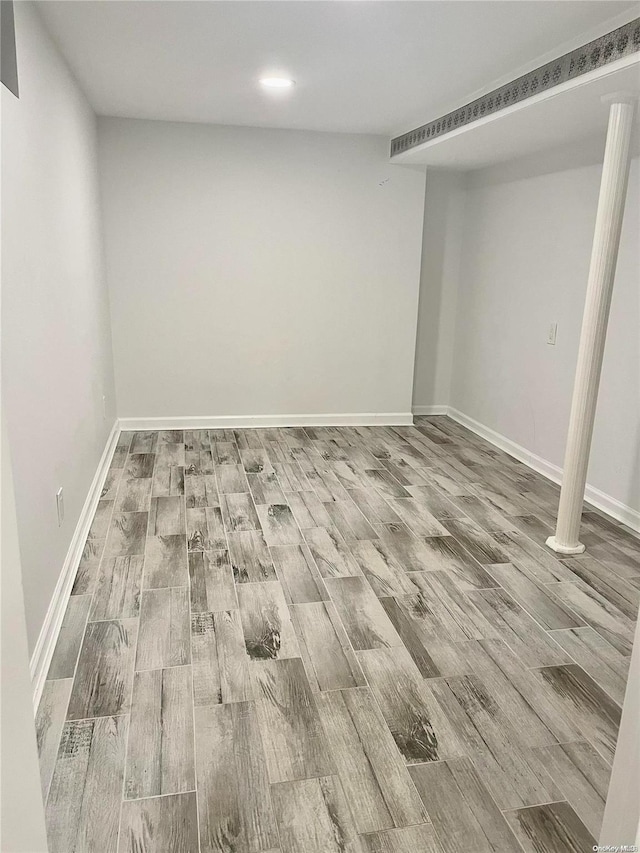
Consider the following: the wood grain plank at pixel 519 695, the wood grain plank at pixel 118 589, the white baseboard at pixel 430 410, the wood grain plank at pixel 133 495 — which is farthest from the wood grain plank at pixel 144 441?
the wood grain plank at pixel 519 695

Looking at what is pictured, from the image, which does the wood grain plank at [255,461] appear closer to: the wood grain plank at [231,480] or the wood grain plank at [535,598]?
the wood grain plank at [231,480]

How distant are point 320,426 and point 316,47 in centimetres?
306

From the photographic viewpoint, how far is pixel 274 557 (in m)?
3.06

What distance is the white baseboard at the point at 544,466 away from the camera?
3559 mm

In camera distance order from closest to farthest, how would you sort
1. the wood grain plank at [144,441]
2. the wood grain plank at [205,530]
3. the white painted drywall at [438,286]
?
the wood grain plank at [205,530] < the wood grain plank at [144,441] < the white painted drywall at [438,286]

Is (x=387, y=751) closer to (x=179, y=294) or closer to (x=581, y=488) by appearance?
(x=581, y=488)

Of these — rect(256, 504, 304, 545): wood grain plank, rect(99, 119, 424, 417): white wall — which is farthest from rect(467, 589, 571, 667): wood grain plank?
rect(99, 119, 424, 417): white wall

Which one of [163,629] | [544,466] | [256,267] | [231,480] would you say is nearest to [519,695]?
[163,629]

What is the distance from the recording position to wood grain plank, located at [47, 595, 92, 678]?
219cm

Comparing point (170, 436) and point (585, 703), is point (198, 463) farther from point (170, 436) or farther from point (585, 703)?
point (585, 703)

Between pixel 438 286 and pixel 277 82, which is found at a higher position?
pixel 277 82

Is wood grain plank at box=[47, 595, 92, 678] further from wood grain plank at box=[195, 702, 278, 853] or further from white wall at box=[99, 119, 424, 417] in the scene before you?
white wall at box=[99, 119, 424, 417]

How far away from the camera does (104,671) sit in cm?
219

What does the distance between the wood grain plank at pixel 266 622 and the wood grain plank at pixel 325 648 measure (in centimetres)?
4
